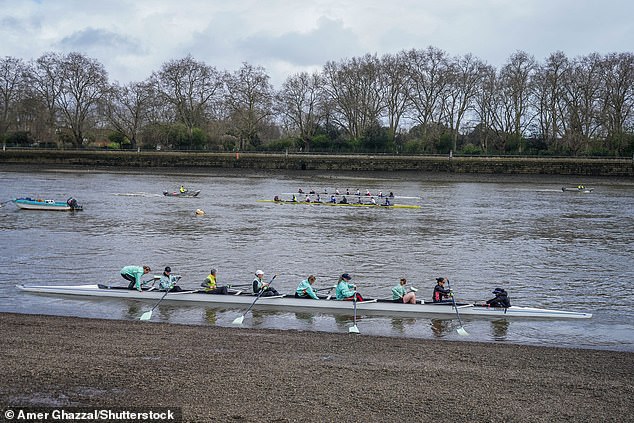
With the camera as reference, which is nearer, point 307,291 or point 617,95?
point 307,291

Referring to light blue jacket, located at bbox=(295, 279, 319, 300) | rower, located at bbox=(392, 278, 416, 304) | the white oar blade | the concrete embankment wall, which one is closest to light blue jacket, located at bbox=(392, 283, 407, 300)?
rower, located at bbox=(392, 278, 416, 304)

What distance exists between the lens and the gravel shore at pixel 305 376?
919cm

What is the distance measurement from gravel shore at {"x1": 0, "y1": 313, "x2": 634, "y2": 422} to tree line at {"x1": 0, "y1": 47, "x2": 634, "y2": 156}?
2751 inches

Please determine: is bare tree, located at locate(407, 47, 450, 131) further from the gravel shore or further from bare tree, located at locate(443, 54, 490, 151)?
the gravel shore

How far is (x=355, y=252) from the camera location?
26.4 meters

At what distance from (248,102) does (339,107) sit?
13.1 meters

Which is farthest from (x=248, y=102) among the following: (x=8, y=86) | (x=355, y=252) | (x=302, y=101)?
(x=355, y=252)

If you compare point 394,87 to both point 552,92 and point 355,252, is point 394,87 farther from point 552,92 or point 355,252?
point 355,252

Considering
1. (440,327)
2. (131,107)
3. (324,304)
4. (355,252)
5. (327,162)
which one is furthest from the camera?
(131,107)

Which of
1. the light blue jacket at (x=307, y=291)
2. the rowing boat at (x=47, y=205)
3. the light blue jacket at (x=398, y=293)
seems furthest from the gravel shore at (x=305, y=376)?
the rowing boat at (x=47, y=205)

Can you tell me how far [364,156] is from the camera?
79.8 meters

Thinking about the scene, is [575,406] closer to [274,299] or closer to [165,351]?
[165,351]

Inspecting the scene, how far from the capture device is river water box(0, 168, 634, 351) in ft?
52.9

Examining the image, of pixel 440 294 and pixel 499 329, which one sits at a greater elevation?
pixel 440 294
